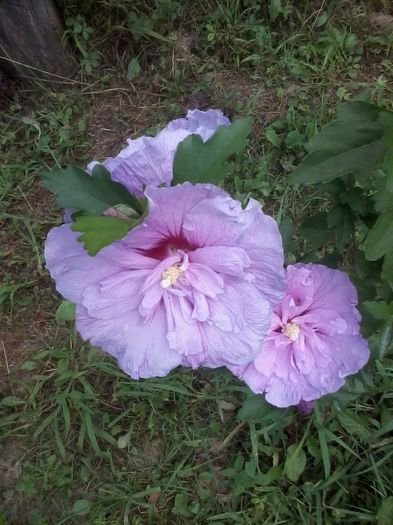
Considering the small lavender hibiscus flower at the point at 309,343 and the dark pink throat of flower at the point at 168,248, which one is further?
the small lavender hibiscus flower at the point at 309,343

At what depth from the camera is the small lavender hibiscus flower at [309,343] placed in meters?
1.26

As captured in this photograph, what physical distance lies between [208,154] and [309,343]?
630 millimetres

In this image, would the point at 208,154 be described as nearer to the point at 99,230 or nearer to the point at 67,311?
the point at 99,230

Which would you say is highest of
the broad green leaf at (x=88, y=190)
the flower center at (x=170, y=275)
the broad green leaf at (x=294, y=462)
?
the broad green leaf at (x=88, y=190)

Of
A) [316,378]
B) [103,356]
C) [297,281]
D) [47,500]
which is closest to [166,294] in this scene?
[297,281]

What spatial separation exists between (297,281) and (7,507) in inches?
73.2

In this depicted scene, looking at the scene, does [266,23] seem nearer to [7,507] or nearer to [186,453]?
[186,453]

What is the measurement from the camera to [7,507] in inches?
95.7

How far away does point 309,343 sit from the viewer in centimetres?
134

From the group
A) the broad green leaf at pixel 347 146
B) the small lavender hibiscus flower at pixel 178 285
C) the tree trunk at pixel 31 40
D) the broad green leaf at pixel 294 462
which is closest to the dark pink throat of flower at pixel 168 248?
the small lavender hibiscus flower at pixel 178 285

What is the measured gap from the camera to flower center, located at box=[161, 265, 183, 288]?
984mm

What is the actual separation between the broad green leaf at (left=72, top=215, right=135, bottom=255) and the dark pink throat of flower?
191mm

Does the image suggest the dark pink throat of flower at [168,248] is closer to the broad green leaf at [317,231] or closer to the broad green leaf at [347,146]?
the broad green leaf at [347,146]

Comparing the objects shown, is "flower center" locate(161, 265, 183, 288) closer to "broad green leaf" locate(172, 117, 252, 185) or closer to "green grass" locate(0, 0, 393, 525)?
"broad green leaf" locate(172, 117, 252, 185)
